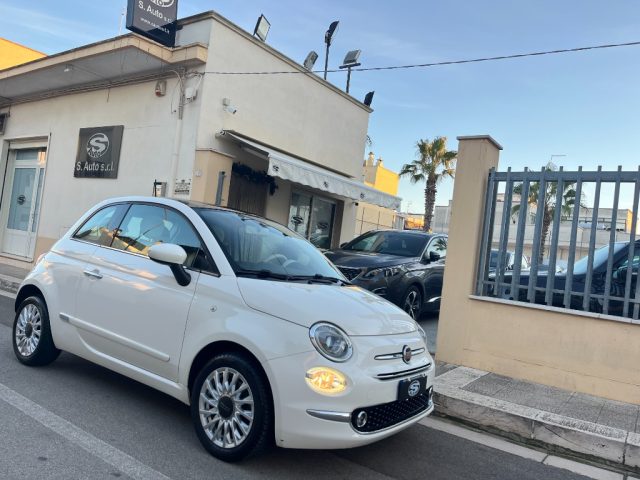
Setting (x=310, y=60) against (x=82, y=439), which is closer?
(x=82, y=439)

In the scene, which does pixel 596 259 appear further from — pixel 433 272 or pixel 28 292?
pixel 28 292

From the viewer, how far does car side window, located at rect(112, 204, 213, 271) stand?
153 inches

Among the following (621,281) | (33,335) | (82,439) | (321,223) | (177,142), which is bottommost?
(82,439)

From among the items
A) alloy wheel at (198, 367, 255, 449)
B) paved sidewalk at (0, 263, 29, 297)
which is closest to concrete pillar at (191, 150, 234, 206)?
paved sidewalk at (0, 263, 29, 297)

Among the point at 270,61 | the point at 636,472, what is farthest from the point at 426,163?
the point at 636,472

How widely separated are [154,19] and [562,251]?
810cm

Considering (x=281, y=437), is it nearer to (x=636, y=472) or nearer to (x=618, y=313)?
(x=636, y=472)

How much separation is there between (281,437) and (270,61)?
951 centimetres

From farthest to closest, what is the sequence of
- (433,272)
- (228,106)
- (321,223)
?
→ (321,223) → (228,106) → (433,272)

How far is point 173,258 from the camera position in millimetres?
3633

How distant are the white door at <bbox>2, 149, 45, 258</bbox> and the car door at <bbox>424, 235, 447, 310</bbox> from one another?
10.2 meters

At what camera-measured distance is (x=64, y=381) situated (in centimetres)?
461

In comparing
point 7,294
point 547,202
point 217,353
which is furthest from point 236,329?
point 7,294

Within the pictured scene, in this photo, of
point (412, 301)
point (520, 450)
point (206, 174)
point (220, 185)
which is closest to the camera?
point (520, 450)
